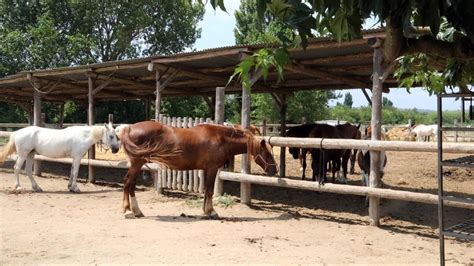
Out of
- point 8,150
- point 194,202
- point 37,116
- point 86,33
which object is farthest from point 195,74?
point 86,33

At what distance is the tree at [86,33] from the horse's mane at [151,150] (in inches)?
1040

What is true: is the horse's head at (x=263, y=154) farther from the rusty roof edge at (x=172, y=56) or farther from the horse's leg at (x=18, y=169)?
the horse's leg at (x=18, y=169)

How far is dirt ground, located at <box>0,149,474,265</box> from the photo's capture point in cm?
544

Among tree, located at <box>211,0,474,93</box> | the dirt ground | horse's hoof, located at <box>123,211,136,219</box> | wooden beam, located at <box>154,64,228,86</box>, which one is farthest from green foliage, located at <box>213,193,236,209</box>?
tree, located at <box>211,0,474,93</box>

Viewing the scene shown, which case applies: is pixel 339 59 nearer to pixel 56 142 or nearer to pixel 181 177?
pixel 181 177

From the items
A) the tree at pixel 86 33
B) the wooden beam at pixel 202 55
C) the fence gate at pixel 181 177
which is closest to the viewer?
the wooden beam at pixel 202 55

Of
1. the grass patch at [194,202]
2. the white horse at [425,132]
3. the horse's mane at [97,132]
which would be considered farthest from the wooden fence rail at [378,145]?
the white horse at [425,132]

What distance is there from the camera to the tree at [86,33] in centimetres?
3388

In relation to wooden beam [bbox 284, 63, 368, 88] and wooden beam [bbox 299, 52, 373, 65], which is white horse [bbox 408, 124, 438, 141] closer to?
wooden beam [bbox 284, 63, 368, 88]

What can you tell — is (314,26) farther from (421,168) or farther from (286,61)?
(421,168)

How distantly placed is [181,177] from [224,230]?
3504mm

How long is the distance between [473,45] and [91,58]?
120 feet

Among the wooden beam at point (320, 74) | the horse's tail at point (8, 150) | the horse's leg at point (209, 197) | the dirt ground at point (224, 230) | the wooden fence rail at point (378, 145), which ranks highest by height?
the wooden beam at point (320, 74)

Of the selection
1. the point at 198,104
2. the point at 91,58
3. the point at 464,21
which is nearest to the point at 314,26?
the point at 464,21
